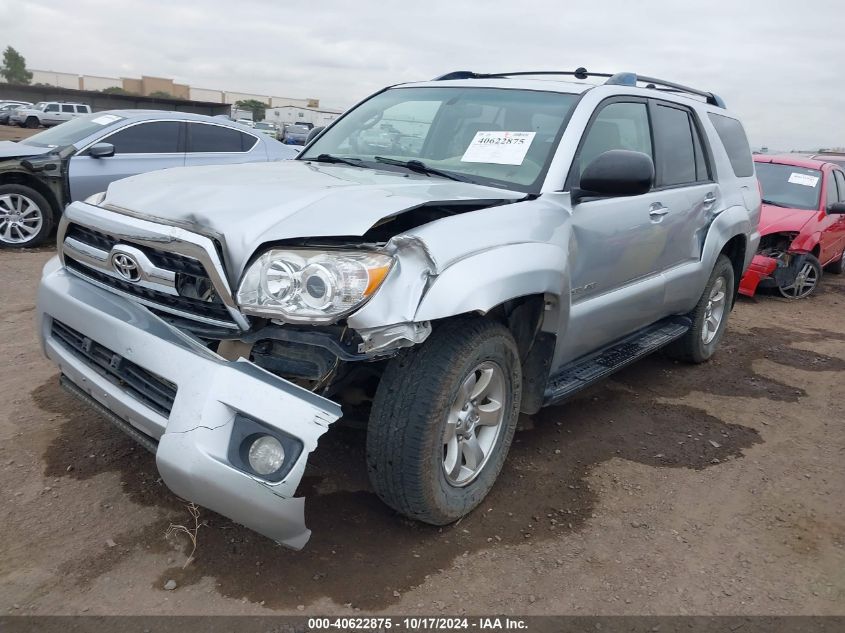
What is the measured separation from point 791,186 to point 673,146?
17.0 feet

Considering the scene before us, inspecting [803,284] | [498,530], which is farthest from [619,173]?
[803,284]

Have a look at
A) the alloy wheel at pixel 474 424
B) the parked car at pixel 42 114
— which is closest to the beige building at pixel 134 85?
the parked car at pixel 42 114

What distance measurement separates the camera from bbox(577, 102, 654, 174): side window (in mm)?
3357

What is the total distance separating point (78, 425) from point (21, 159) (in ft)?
17.1

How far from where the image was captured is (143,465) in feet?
10.2

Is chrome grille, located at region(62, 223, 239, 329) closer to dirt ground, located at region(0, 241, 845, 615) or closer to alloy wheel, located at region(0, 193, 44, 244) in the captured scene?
dirt ground, located at region(0, 241, 845, 615)

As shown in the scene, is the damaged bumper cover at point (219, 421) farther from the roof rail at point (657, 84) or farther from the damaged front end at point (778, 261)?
the damaged front end at point (778, 261)

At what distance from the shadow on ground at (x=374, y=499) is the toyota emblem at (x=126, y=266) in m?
0.96

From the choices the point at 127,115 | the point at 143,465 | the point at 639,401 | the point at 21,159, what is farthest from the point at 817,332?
the point at 21,159

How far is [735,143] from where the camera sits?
516cm

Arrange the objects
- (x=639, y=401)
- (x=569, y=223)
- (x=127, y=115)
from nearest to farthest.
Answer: (x=569, y=223), (x=639, y=401), (x=127, y=115)

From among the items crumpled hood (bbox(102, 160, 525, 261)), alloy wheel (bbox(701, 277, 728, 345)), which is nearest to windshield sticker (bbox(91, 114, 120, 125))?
crumpled hood (bbox(102, 160, 525, 261))

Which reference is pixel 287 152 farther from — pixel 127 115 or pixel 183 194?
pixel 183 194
